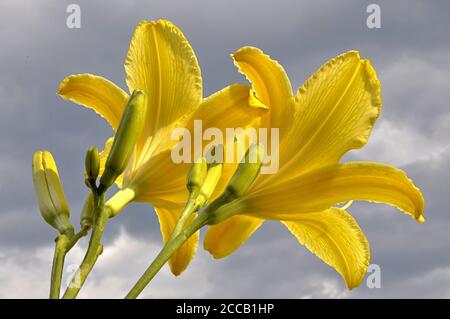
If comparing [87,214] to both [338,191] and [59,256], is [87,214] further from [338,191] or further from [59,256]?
[338,191]

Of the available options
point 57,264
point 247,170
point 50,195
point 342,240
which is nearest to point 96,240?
point 57,264

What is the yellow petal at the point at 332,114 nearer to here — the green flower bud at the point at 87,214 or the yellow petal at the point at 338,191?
the yellow petal at the point at 338,191

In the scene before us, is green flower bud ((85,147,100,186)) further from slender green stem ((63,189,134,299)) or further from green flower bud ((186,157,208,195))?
green flower bud ((186,157,208,195))

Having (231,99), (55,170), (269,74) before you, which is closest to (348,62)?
(269,74)

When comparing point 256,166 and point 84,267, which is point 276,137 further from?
point 84,267

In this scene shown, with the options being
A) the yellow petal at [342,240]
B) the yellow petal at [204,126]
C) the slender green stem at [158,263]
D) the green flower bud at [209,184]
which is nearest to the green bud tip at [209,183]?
the green flower bud at [209,184]

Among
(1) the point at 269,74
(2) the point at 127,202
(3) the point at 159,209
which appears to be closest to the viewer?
(2) the point at 127,202
